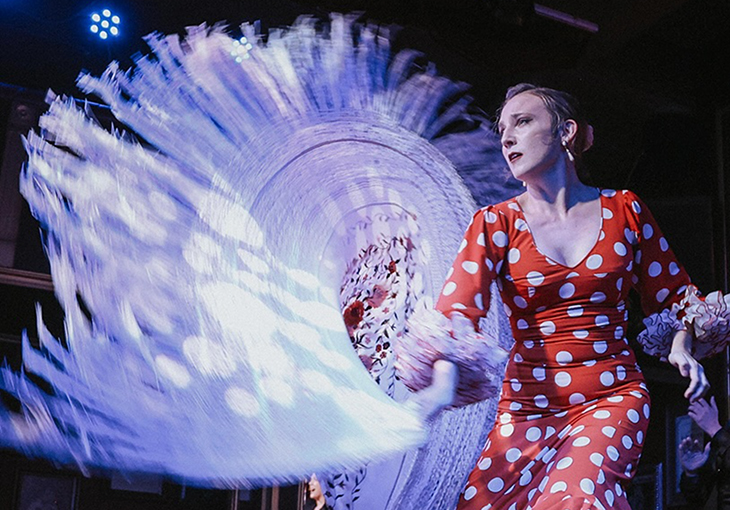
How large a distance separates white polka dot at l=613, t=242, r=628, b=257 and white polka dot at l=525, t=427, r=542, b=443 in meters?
0.43

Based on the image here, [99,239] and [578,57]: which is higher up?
[578,57]

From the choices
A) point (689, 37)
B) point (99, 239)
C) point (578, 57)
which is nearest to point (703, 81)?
point (689, 37)

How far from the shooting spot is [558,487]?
1.71m

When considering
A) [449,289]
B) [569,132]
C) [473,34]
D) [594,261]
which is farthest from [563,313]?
[473,34]

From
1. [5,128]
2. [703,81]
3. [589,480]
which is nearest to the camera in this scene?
[589,480]

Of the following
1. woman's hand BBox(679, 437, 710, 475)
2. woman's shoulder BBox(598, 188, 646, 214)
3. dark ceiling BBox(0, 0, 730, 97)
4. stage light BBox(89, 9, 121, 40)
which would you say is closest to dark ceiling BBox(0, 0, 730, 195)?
dark ceiling BBox(0, 0, 730, 97)

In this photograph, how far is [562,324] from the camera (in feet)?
6.54

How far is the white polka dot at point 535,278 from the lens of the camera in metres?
2.00

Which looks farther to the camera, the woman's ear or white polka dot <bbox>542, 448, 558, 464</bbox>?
the woman's ear

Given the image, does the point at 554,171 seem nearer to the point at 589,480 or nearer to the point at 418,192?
the point at 589,480

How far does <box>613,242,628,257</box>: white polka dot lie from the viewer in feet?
6.66

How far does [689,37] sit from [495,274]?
2417mm

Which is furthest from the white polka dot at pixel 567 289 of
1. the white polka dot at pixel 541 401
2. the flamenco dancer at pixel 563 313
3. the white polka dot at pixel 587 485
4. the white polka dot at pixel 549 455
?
the white polka dot at pixel 587 485

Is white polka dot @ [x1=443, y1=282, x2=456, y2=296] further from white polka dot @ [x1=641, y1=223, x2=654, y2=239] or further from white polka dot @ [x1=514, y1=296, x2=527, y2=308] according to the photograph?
white polka dot @ [x1=641, y1=223, x2=654, y2=239]
